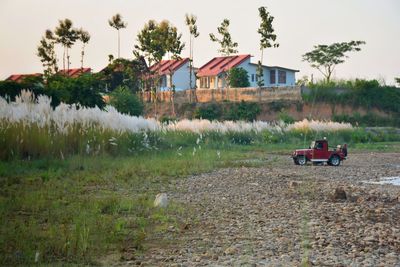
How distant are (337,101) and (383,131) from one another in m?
16.6

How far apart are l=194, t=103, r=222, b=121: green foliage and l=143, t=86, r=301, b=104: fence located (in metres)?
2.26

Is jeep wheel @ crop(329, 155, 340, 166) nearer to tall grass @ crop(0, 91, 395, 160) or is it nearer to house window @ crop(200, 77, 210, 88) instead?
tall grass @ crop(0, 91, 395, 160)

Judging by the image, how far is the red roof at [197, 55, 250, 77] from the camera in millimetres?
68875

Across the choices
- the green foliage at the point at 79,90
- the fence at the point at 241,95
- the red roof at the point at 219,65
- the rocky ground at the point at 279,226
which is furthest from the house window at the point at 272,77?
the rocky ground at the point at 279,226

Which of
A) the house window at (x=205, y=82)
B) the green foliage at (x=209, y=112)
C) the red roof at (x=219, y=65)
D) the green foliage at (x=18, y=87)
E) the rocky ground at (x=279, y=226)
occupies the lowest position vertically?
the rocky ground at (x=279, y=226)

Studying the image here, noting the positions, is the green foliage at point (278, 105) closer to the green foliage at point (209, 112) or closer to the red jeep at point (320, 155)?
the green foliage at point (209, 112)

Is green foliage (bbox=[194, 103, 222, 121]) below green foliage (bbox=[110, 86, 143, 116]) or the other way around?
below

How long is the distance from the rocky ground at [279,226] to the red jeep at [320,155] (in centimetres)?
554

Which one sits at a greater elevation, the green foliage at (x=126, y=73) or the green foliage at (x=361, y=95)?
the green foliage at (x=126, y=73)

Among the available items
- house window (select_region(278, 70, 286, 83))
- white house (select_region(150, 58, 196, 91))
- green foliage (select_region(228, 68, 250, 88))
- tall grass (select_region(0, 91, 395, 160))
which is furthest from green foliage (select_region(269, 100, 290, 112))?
tall grass (select_region(0, 91, 395, 160))

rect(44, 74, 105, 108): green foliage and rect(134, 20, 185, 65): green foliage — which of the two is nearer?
rect(44, 74, 105, 108): green foliage

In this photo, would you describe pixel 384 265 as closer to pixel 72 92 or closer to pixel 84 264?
pixel 84 264

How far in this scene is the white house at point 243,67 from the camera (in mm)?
69188

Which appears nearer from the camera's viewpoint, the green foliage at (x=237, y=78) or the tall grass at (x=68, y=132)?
the tall grass at (x=68, y=132)
